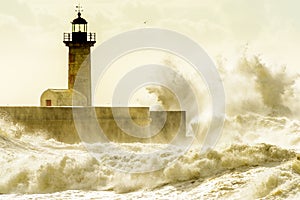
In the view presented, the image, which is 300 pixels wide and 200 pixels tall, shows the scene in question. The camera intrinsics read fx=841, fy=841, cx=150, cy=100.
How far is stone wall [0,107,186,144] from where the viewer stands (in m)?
16.2

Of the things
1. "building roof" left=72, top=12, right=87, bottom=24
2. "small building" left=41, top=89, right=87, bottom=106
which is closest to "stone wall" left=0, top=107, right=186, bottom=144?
"small building" left=41, top=89, right=87, bottom=106

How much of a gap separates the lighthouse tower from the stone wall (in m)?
2.67

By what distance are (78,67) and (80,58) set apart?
275 millimetres

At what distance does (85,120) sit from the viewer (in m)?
16.9

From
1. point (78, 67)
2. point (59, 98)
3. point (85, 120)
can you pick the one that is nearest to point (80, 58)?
point (78, 67)

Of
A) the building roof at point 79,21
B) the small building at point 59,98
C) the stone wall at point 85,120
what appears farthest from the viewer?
the building roof at point 79,21

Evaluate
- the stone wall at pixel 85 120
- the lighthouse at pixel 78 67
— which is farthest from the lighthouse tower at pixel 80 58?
the stone wall at pixel 85 120

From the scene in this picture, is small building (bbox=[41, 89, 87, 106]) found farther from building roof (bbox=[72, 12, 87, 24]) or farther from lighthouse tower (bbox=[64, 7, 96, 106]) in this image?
building roof (bbox=[72, 12, 87, 24])

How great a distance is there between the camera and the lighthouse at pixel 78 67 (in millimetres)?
19316

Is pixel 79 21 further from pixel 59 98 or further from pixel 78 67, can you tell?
pixel 59 98

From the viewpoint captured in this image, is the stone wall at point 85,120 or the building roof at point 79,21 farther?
the building roof at point 79,21

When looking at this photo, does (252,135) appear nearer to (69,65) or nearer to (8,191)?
(69,65)

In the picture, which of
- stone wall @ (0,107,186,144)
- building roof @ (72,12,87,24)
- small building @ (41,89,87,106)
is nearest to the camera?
stone wall @ (0,107,186,144)

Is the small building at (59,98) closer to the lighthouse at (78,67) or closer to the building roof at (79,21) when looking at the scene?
the lighthouse at (78,67)
